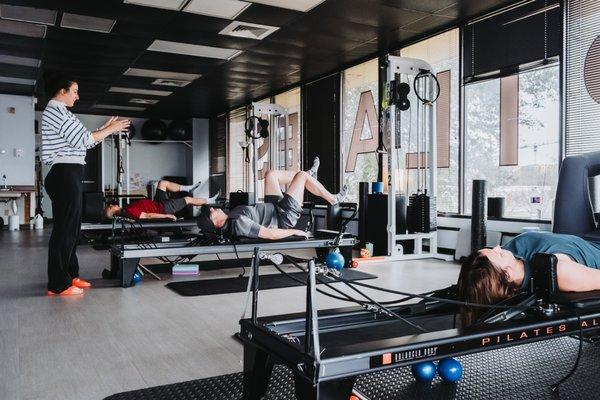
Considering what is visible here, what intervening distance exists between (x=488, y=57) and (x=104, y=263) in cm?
441

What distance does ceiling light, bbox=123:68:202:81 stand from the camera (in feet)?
24.5

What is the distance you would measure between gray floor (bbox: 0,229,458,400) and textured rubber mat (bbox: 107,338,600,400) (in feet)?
0.50

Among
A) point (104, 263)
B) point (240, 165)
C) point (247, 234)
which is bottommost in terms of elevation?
point (104, 263)

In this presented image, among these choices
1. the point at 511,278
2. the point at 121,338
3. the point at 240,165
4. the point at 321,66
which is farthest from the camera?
the point at 240,165

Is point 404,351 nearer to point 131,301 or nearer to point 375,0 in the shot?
point 131,301

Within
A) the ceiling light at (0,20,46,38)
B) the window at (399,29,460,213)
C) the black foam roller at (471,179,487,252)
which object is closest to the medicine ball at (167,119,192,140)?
the ceiling light at (0,20,46,38)

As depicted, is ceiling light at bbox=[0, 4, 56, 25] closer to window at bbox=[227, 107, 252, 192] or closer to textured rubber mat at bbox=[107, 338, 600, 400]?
textured rubber mat at bbox=[107, 338, 600, 400]

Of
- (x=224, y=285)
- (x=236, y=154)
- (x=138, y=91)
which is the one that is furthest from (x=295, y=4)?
(x=236, y=154)

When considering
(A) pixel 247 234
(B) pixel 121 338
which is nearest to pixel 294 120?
(A) pixel 247 234

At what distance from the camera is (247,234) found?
430 centimetres

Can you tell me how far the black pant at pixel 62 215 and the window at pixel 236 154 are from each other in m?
7.04

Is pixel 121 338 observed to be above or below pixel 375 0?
below

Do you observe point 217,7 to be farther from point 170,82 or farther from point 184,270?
point 170,82

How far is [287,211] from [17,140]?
6.96m
